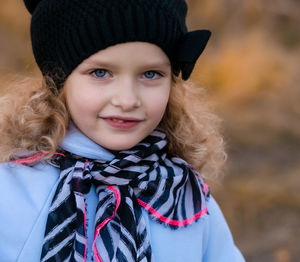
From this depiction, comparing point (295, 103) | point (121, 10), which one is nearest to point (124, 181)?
point (121, 10)

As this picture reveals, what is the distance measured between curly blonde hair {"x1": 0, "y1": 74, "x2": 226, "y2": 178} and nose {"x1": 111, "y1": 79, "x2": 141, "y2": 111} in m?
0.21

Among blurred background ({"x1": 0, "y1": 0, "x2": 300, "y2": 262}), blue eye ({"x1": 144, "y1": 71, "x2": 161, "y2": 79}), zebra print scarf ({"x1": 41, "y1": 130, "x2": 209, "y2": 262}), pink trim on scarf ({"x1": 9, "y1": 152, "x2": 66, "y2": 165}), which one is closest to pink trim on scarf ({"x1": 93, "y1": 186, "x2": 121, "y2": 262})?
zebra print scarf ({"x1": 41, "y1": 130, "x2": 209, "y2": 262})

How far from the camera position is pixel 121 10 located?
1.28 meters

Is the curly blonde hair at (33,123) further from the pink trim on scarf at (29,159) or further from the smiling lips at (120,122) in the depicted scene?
the smiling lips at (120,122)

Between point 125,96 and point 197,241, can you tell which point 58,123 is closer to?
point 125,96

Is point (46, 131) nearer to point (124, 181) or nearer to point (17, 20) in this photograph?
point (124, 181)

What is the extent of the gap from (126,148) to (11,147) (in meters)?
0.34

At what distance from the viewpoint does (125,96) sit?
1257 millimetres

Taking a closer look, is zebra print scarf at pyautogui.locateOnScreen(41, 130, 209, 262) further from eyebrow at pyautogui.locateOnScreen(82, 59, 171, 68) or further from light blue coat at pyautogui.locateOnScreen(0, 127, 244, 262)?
eyebrow at pyautogui.locateOnScreen(82, 59, 171, 68)

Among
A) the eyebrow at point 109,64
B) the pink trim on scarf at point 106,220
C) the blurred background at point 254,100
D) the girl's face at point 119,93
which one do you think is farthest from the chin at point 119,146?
the blurred background at point 254,100

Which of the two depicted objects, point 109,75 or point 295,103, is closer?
point 109,75

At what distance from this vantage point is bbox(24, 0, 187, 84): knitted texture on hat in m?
1.27

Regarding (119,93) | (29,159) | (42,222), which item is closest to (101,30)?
(119,93)

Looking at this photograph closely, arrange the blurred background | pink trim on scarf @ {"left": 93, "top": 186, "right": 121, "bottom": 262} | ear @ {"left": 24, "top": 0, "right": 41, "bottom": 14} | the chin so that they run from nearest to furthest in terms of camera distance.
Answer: pink trim on scarf @ {"left": 93, "top": 186, "right": 121, "bottom": 262}
the chin
ear @ {"left": 24, "top": 0, "right": 41, "bottom": 14}
the blurred background
